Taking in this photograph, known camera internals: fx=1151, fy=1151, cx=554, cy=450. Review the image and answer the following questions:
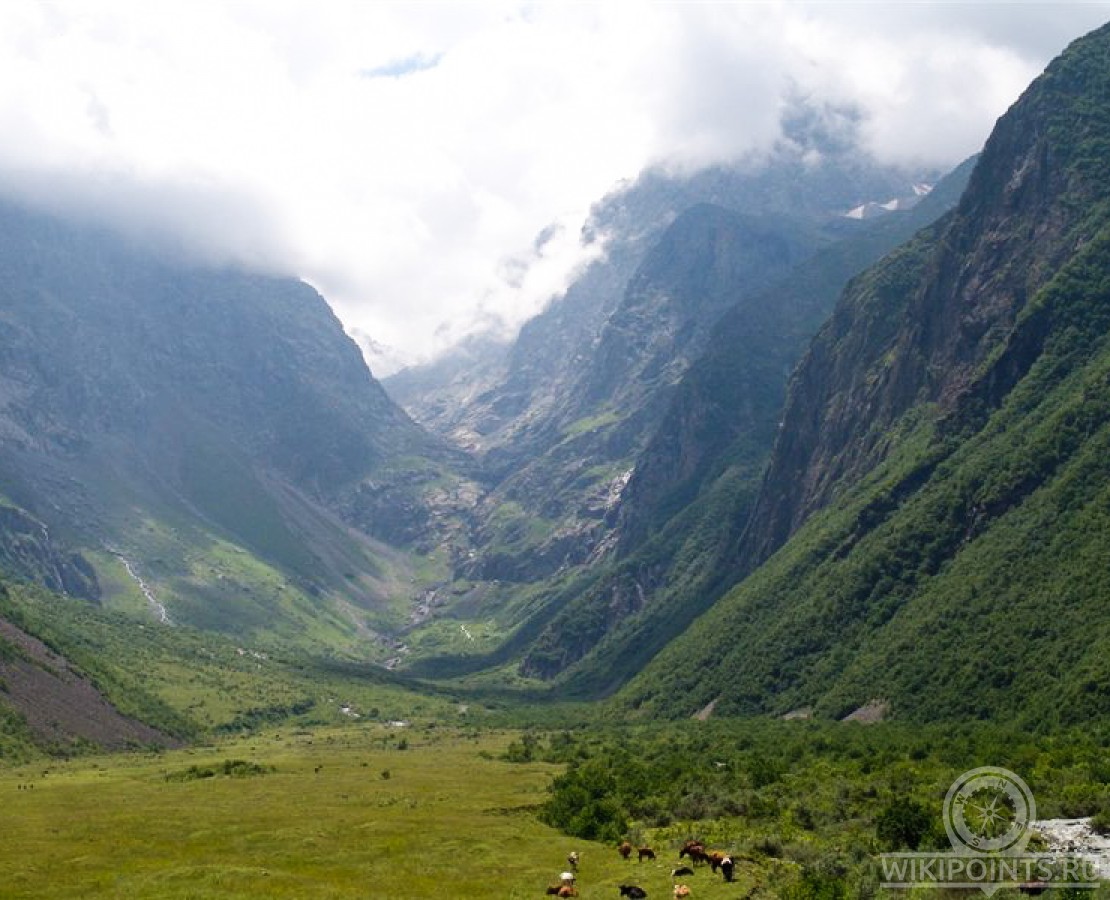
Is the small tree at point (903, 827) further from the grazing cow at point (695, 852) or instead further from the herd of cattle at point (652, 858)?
the grazing cow at point (695, 852)

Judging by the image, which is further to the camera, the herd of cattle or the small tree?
the small tree

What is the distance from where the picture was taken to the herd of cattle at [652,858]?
8225 centimetres

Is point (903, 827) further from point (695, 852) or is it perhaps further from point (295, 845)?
point (295, 845)

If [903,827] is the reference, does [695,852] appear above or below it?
below

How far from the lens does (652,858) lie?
96062mm

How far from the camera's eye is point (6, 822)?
11550cm

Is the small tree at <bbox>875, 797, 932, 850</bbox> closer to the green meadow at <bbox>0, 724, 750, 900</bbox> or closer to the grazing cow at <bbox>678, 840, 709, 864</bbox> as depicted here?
the grazing cow at <bbox>678, 840, 709, 864</bbox>

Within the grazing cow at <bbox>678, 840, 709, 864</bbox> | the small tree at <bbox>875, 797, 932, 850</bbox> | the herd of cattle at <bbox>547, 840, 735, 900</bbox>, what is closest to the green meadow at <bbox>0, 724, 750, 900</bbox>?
the herd of cattle at <bbox>547, 840, 735, 900</bbox>

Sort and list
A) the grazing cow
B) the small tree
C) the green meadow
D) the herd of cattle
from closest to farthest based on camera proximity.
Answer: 1. the herd of cattle
2. the green meadow
3. the small tree
4. the grazing cow

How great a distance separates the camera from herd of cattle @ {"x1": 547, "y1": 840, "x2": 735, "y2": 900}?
270ft

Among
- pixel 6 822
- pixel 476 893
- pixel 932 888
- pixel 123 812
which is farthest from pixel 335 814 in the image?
pixel 932 888

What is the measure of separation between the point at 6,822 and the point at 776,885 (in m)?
78.1

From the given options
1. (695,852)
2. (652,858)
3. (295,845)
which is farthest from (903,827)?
(295,845)

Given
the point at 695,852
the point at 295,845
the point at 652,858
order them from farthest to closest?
the point at 295,845 < the point at 652,858 < the point at 695,852
